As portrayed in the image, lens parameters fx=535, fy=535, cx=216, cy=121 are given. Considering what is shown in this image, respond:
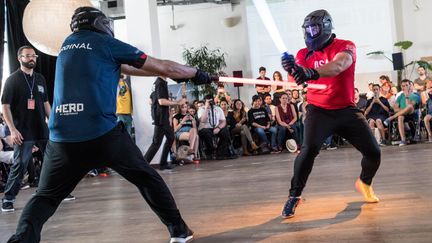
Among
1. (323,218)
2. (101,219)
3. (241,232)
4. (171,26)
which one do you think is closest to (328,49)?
(323,218)

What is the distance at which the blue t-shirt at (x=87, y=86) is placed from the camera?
8.43 ft

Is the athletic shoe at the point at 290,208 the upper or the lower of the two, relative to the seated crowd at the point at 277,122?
lower

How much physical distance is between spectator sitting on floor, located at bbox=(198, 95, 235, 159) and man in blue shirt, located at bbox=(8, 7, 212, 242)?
717 cm

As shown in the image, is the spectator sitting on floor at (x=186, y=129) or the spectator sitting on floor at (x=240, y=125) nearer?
the spectator sitting on floor at (x=186, y=129)

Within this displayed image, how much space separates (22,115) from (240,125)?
5.93 metres

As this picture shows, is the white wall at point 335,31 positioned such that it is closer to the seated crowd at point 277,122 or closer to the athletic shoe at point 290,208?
the seated crowd at point 277,122

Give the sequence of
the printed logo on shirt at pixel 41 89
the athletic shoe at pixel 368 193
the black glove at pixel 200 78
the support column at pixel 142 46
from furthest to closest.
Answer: the support column at pixel 142 46
the printed logo on shirt at pixel 41 89
the athletic shoe at pixel 368 193
the black glove at pixel 200 78

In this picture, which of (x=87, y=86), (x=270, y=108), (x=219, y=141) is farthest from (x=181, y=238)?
(x=270, y=108)

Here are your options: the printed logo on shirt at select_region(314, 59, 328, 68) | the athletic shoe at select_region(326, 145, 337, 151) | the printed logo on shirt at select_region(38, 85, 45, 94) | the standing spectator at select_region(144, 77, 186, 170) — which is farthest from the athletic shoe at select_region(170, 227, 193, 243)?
the athletic shoe at select_region(326, 145, 337, 151)

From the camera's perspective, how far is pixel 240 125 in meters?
10.5

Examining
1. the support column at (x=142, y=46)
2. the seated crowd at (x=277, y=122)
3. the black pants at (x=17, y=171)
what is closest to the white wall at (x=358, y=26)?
the seated crowd at (x=277, y=122)

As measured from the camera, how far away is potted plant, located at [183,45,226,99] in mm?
13938

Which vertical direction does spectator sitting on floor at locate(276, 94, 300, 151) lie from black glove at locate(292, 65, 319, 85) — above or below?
below

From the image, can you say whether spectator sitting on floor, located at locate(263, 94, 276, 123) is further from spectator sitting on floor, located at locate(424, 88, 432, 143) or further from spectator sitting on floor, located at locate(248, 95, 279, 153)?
spectator sitting on floor, located at locate(424, 88, 432, 143)
